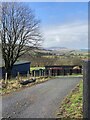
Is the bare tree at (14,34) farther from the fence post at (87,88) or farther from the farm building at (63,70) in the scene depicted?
the fence post at (87,88)

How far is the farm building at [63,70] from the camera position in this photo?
3369cm

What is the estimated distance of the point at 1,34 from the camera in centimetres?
3017

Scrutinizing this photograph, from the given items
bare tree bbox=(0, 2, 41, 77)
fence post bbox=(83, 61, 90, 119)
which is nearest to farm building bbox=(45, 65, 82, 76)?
bare tree bbox=(0, 2, 41, 77)

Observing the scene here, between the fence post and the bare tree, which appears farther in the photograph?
the bare tree

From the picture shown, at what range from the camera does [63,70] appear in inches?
1400

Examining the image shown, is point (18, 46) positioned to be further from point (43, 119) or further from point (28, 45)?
point (43, 119)

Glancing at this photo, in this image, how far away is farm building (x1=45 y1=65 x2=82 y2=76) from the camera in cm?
3369

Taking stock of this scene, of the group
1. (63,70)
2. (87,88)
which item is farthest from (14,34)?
(87,88)

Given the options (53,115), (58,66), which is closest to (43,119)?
(53,115)

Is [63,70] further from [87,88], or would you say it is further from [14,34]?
[87,88]

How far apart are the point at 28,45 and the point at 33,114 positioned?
2577cm

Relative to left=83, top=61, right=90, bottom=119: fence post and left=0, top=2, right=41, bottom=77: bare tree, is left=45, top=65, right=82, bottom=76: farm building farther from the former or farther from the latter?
left=83, top=61, right=90, bottom=119: fence post

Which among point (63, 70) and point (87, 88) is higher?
point (87, 88)

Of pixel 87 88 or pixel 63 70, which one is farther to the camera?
pixel 63 70
